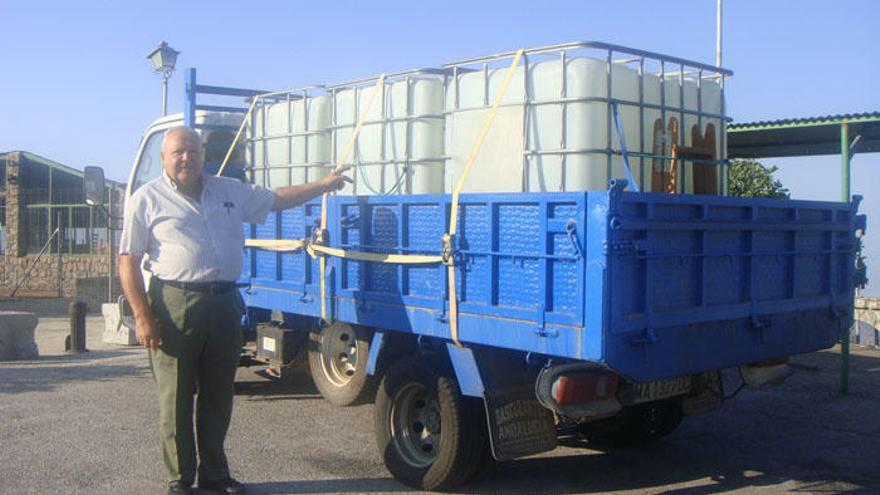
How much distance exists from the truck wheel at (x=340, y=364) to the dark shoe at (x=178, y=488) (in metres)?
1.97

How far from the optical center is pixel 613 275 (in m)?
4.32

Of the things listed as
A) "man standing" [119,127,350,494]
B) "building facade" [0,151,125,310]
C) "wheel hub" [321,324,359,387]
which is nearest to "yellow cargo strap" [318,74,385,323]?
"wheel hub" [321,324,359,387]

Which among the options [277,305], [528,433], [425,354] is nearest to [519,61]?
[425,354]

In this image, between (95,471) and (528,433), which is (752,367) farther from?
(95,471)

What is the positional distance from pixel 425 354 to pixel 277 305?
1937mm

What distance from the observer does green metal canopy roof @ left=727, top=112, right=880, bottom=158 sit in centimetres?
895

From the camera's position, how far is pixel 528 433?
4996 mm

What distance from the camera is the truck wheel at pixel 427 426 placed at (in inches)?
202

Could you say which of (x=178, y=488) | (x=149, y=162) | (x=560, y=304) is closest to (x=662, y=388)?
(x=560, y=304)

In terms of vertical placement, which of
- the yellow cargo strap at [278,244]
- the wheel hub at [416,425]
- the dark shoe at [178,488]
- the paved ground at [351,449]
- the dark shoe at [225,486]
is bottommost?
the paved ground at [351,449]

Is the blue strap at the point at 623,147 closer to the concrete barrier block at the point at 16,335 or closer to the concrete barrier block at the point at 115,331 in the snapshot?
the concrete barrier block at the point at 16,335

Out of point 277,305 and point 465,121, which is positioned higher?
point 465,121

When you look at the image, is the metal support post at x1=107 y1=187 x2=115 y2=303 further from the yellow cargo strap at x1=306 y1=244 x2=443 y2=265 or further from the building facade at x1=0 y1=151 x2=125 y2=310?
the building facade at x1=0 y1=151 x2=125 y2=310

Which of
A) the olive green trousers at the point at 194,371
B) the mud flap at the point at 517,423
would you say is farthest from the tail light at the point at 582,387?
the olive green trousers at the point at 194,371
